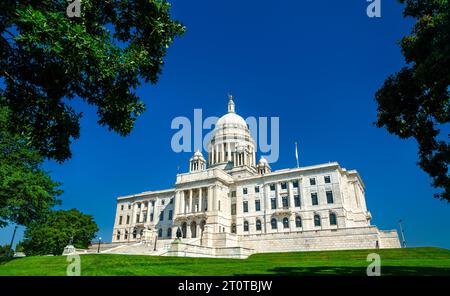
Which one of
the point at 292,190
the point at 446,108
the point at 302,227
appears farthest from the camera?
the point at 292,190

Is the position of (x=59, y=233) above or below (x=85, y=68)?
above

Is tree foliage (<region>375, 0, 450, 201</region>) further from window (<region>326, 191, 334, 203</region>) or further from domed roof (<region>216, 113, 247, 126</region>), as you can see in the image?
domed roof (<region>216, 113, 247, 126</region>)

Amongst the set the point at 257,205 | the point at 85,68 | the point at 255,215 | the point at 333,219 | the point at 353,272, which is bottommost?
the point at 353,272

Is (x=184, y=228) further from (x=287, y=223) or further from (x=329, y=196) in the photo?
(x=329, y=196)

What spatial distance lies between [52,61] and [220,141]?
78.1m

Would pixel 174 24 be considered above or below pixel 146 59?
above

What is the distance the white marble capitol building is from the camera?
156 feet

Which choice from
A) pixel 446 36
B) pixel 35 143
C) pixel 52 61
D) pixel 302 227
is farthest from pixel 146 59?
pixel 302 227

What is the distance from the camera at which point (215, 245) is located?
173ft

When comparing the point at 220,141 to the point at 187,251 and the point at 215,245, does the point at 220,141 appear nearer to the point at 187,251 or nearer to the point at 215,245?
the point at 215,245

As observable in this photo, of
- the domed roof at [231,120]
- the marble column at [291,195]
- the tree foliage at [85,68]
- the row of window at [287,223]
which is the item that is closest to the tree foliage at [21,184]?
the tree foliage at [85,68]

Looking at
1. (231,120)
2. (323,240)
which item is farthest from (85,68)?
(231,120)

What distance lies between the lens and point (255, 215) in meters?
62.6

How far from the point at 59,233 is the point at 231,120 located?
55.9 meters
